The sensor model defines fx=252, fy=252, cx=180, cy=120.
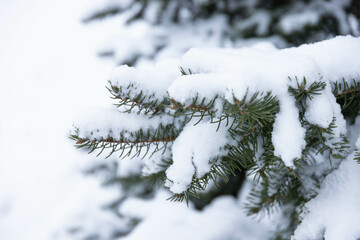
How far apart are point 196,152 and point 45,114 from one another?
3544 mm

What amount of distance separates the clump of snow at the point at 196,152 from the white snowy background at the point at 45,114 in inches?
56.9

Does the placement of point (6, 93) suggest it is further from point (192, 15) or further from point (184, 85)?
point (184, 85)

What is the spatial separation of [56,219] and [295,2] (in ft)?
7.49

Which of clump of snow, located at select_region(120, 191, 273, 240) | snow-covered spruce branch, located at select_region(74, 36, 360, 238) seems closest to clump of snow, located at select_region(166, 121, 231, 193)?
snow-covered spruce branch, located at select_region(74, 36, 360, 238)

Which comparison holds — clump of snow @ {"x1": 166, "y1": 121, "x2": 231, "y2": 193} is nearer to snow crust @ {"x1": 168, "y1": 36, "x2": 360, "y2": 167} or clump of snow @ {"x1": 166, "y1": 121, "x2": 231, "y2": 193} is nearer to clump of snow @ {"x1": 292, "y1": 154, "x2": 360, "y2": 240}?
snow crust @ {"x1": 168, "y1": 36, "x2": 360, "y2": 167}

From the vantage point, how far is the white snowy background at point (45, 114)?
8.14ft

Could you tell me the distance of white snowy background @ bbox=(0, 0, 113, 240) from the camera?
8.14 feet

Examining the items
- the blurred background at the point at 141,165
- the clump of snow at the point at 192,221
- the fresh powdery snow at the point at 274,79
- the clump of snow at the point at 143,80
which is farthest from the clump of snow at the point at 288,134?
the clump of snow at the point at 192,221

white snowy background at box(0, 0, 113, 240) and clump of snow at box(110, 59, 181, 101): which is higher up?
white snowy background at box(0, 0, 113, 240)

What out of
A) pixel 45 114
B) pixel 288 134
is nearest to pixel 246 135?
pixel 288 134

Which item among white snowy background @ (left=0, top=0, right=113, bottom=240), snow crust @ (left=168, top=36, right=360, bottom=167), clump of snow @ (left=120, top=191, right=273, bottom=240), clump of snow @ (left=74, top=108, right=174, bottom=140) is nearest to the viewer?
snow crust @ (left=168, top=36, right=360, bottom=167)

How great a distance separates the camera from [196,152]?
590mm

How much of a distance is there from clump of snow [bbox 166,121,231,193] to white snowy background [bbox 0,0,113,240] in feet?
4.74

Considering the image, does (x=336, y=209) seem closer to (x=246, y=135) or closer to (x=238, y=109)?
(x=246, y=135)
